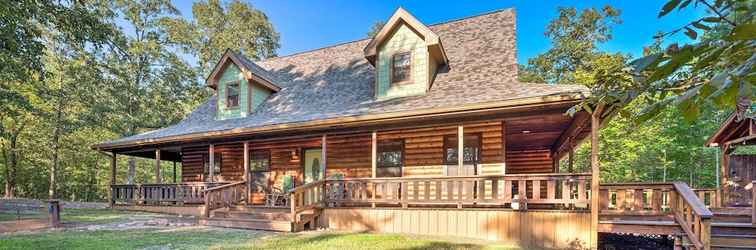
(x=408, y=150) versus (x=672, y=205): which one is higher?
(x=408, y=150)

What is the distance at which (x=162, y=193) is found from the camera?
13117 millimetres

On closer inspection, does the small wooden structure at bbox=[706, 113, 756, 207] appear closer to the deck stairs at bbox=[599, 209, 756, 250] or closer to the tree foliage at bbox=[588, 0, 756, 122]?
the deck stairs at bbox=[599, 209, 756, 250]

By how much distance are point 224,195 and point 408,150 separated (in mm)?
5428

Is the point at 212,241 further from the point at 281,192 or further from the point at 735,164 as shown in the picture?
the point at 735,164

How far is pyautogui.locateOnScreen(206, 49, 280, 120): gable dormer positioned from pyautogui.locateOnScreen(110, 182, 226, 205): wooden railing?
2.91 metres

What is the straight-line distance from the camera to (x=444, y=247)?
22.8ft

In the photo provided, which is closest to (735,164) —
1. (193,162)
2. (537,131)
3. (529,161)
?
(529,161)

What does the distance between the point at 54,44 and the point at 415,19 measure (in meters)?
21.7

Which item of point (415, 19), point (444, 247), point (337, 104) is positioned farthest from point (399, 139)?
point (444, 247)

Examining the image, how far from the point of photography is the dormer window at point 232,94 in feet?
47.6

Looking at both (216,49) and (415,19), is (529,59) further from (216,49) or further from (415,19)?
(216,49)

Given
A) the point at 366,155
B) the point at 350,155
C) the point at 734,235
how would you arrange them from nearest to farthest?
1. the point at 734,235
2. the point at 366,155
3. the point at 350,155

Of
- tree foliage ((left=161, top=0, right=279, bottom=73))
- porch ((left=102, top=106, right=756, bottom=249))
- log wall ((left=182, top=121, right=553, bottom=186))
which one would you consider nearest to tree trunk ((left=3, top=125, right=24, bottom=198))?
tree foliage ((left=161, top=0, right=279, bottom=73))

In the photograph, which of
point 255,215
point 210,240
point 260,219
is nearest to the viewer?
point 210,240
